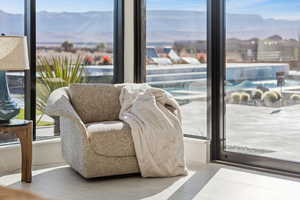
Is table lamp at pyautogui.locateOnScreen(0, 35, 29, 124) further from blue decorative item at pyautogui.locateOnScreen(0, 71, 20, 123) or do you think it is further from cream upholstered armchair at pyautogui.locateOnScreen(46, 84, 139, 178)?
cream upholstered armchair at pyautogui.locateOnScreen(46, 84, 139, 178)

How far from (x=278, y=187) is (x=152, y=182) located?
1021 millimetres

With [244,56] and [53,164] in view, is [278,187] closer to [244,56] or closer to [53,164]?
[244,56]

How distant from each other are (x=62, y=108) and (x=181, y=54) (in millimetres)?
1568

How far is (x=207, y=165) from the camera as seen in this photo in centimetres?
437

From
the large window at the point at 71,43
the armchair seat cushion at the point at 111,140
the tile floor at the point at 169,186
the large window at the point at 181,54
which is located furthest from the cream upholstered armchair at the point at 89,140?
the large window at the point at 181,54

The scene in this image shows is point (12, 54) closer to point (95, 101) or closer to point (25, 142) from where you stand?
point (25, 142)

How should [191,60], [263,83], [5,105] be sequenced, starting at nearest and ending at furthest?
[5,105], [263,83], [191,60]

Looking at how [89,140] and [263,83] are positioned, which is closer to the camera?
[89,140]

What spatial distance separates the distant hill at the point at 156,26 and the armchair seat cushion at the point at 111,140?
1.34 meters

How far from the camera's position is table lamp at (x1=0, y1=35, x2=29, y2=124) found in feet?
11.7

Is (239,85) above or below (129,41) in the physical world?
below

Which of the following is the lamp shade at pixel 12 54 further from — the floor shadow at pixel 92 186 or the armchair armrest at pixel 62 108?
the floor shadow at pixel 92 186

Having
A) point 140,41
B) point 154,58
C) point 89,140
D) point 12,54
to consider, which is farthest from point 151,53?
point 12,54

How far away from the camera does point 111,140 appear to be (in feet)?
12.4
